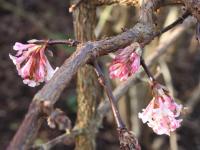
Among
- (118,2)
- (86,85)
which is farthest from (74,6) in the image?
(86,85)

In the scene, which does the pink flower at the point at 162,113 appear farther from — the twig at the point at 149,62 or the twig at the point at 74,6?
the twig at the point at 149,62

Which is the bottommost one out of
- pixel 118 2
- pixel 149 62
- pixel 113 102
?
pixel 149 62

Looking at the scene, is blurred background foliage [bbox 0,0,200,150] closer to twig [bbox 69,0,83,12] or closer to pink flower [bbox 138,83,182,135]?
twig [bbox 69,0,83,12]

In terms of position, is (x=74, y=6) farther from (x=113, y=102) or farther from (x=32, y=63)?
(x=113, y=102)

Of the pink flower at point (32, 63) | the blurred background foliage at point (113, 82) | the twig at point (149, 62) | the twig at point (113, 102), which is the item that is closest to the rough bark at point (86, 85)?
the twig at point (149, 62)

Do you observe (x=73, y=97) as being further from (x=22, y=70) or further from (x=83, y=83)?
(x=22, y=70)
